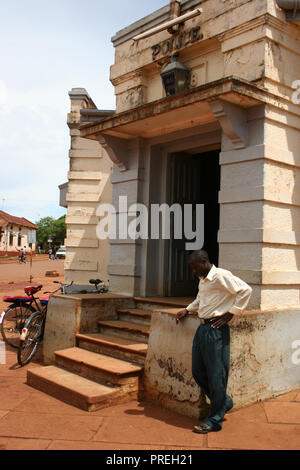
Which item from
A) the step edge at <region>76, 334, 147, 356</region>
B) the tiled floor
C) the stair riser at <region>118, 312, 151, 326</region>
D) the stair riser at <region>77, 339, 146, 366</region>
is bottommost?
the tiled floor

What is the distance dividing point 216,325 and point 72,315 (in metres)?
3.18

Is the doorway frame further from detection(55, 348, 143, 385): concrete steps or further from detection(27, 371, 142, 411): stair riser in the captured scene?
detection(27, 371, 142, 411): stair riser

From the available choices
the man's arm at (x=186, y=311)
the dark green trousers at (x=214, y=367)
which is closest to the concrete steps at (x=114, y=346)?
the man's arm at (x=186, y=311)

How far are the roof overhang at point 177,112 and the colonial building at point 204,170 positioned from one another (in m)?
0.02

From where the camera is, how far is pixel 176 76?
7.23 metres

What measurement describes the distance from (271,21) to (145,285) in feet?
14.7

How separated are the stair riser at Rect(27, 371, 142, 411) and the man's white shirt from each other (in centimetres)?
155

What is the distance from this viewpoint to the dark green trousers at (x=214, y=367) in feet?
14.9

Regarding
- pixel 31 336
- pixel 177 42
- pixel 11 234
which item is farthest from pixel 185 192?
pixel 11 234

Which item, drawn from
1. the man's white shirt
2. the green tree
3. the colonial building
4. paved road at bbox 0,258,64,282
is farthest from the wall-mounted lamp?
the green tree

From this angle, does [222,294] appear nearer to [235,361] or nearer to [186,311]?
[186,311]

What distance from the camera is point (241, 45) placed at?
646cm

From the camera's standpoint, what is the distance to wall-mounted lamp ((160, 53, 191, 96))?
7.23 metres

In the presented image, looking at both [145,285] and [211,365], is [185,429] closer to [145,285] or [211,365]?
[211,365]
